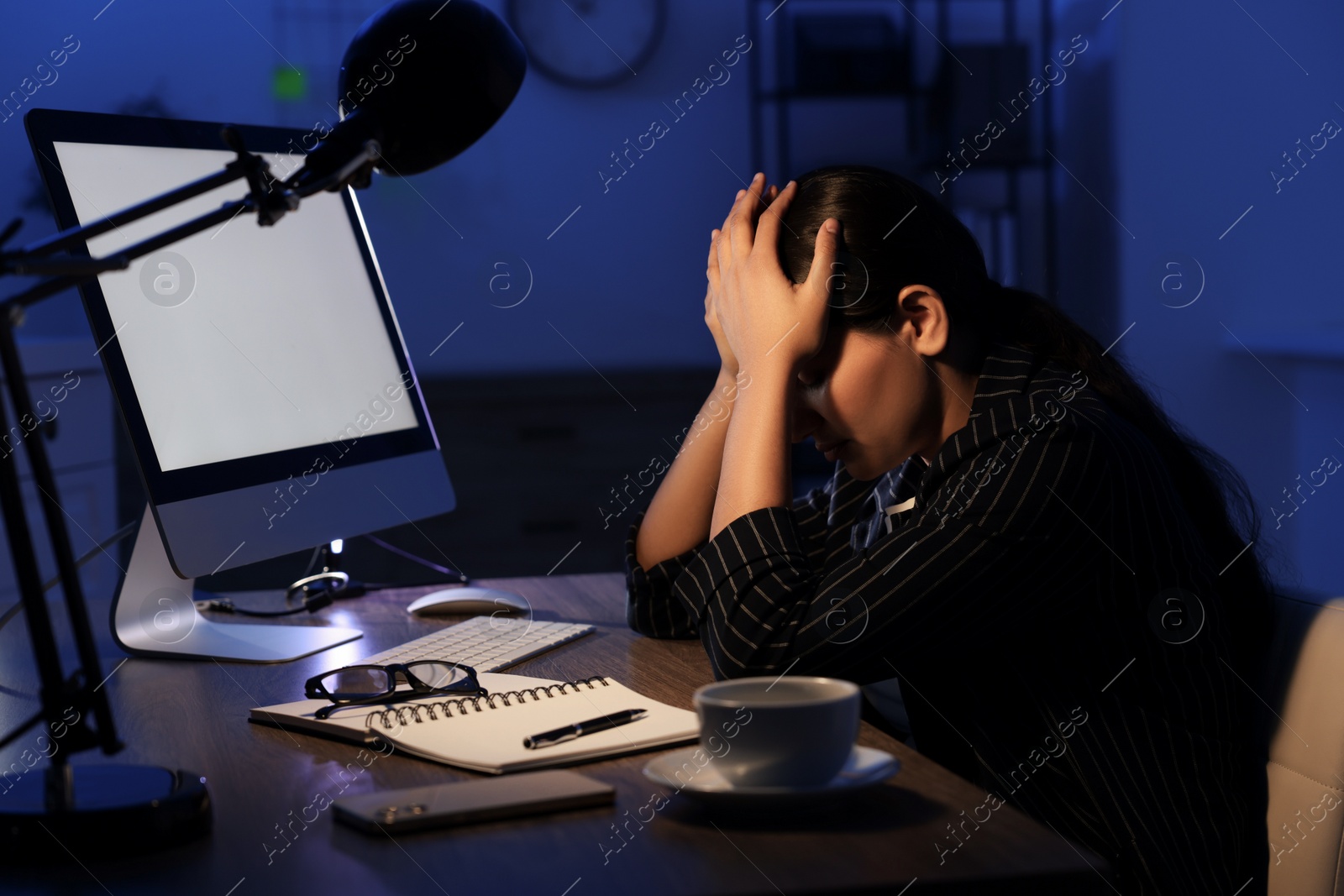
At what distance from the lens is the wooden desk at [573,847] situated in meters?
0.59

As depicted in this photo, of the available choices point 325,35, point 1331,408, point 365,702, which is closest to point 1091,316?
point 1331,408

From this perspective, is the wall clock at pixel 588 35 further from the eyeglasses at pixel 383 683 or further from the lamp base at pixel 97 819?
the lamp base at pixel 97 819

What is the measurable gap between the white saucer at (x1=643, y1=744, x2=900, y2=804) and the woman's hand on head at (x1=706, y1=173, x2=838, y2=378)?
0.41m

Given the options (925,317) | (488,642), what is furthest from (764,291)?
(488,642)

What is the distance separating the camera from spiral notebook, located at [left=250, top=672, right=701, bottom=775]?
0.78m

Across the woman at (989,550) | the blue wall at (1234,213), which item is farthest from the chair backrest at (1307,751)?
the blue wall at (1234,213)

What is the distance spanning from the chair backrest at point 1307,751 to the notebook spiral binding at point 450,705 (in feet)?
1.75

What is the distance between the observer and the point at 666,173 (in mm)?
3756

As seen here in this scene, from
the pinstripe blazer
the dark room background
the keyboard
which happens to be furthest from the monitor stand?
the dark room background

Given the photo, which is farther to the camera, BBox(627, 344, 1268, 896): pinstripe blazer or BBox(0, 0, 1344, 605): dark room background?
BBox(0, 0, 1344, 605): dark room background

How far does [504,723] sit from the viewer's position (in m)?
0.84

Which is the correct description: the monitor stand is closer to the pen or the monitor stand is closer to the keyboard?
the keyboard

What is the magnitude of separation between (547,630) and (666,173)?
108 inches

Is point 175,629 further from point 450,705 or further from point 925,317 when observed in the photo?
point 925,317
